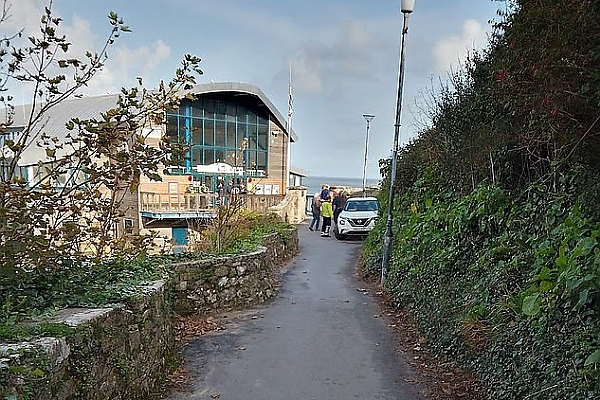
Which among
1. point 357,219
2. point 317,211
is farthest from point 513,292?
point 317,211

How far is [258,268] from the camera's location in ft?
31.8

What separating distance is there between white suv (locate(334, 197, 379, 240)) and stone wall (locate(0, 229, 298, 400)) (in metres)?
11.7

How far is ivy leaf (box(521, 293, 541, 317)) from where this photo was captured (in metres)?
4.27

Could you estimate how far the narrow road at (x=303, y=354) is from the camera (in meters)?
5.25

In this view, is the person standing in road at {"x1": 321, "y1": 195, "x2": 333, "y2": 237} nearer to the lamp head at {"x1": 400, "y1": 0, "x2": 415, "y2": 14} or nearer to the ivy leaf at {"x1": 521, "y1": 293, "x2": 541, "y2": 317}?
the lamp head at {"x1": 400, "y1": 0, "x2": 415, "y2": 14}

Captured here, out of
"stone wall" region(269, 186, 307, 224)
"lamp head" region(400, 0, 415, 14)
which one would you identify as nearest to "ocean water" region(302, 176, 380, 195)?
"stone wall" region(269, 186, 307, 224)

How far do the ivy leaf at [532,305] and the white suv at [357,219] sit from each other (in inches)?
574

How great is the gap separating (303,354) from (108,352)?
2867 millimetres

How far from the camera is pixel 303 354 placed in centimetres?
640

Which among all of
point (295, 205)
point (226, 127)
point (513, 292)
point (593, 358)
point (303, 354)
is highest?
point (226, 127)

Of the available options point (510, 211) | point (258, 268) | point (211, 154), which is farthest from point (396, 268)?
point (211, 154)

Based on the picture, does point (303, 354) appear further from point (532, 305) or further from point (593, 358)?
point (593, 358)

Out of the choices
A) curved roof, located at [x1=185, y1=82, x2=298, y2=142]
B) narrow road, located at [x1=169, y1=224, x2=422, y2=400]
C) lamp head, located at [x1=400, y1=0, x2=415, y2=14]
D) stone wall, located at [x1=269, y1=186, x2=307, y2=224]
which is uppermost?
curved roof, located at [x1=185, y1=82, x2=298, y2=142]

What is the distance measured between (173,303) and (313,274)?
521 centimetres
